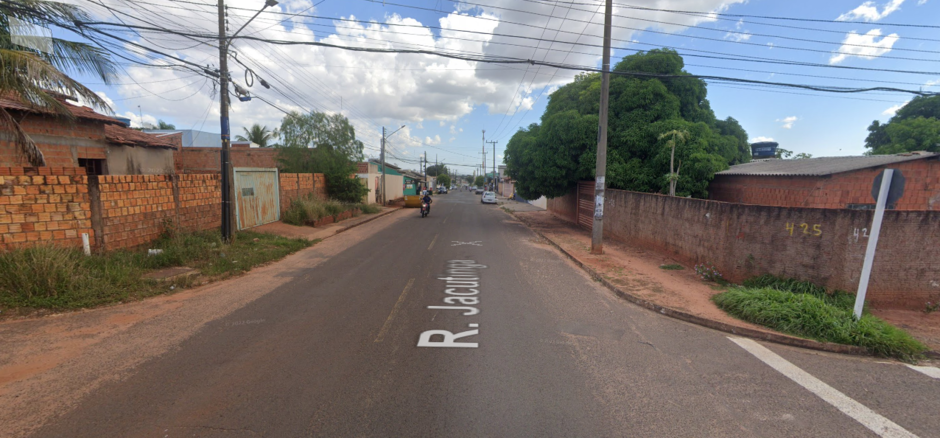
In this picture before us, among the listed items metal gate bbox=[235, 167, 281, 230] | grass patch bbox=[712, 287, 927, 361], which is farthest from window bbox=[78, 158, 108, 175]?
grass patch bbox=[712, 287, 927, 361]

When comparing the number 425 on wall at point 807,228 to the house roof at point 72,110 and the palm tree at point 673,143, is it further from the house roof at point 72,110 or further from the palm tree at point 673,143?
the house roof at point 72,110

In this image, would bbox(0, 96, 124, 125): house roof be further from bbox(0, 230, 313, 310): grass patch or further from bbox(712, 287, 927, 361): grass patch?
bbox(712, 287, 927, 361): grass patch

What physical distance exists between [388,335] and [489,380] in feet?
5.25

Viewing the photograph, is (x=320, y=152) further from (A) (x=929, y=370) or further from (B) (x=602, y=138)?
(A) (x=929, y=370)

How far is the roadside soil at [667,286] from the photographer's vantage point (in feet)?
19.4

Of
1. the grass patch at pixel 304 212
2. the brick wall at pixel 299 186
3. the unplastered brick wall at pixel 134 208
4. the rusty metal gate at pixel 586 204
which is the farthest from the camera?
the rusty metal gate at pixel 586 204

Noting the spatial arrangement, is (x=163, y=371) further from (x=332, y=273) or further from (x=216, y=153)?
(x=216, y=153)

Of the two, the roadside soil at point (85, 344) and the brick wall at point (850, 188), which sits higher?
the brick wall at point (850, 188)

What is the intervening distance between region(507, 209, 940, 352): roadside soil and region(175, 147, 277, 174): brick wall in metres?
21.2

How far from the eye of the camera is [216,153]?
26391mm

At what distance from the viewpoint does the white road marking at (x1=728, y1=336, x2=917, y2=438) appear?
3361 millimetres

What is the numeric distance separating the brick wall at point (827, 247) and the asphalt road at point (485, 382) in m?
2.53

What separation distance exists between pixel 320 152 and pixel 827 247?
20.1 metres

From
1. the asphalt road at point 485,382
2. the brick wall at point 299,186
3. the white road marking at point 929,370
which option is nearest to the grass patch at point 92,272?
the asphalt road at point 485,382
